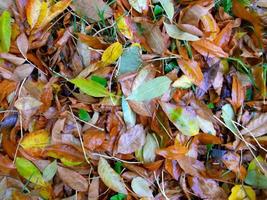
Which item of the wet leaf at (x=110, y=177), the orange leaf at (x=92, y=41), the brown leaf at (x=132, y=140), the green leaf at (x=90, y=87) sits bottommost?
the wet leaf at (x=110, y=177)

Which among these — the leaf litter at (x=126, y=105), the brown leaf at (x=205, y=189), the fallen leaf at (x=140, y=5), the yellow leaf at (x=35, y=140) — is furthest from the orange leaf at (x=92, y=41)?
the brown leaf at (x=205, y=189)

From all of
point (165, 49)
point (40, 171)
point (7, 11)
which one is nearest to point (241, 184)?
point (165, 49)

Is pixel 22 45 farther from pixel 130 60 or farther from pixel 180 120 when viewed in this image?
pixel 180 120

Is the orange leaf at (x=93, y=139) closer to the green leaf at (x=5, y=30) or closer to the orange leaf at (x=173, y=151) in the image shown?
the orange leaf at (x=173, y=151)

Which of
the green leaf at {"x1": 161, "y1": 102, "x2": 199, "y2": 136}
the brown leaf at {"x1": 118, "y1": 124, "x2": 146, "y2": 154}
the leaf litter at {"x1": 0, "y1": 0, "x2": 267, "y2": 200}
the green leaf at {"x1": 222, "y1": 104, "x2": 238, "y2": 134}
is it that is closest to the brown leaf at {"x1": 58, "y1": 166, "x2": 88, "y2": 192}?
the leaf litter at {"x1": 0, "y1": 0, "x2": 267, "y2": 200}

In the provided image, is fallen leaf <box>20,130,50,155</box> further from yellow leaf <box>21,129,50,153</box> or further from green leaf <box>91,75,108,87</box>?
green leaf <box>91,75,108,87</box>

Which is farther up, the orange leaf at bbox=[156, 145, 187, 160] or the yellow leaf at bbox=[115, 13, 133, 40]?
the yellow leaf at bbox=[115, 13, 133, 40]
